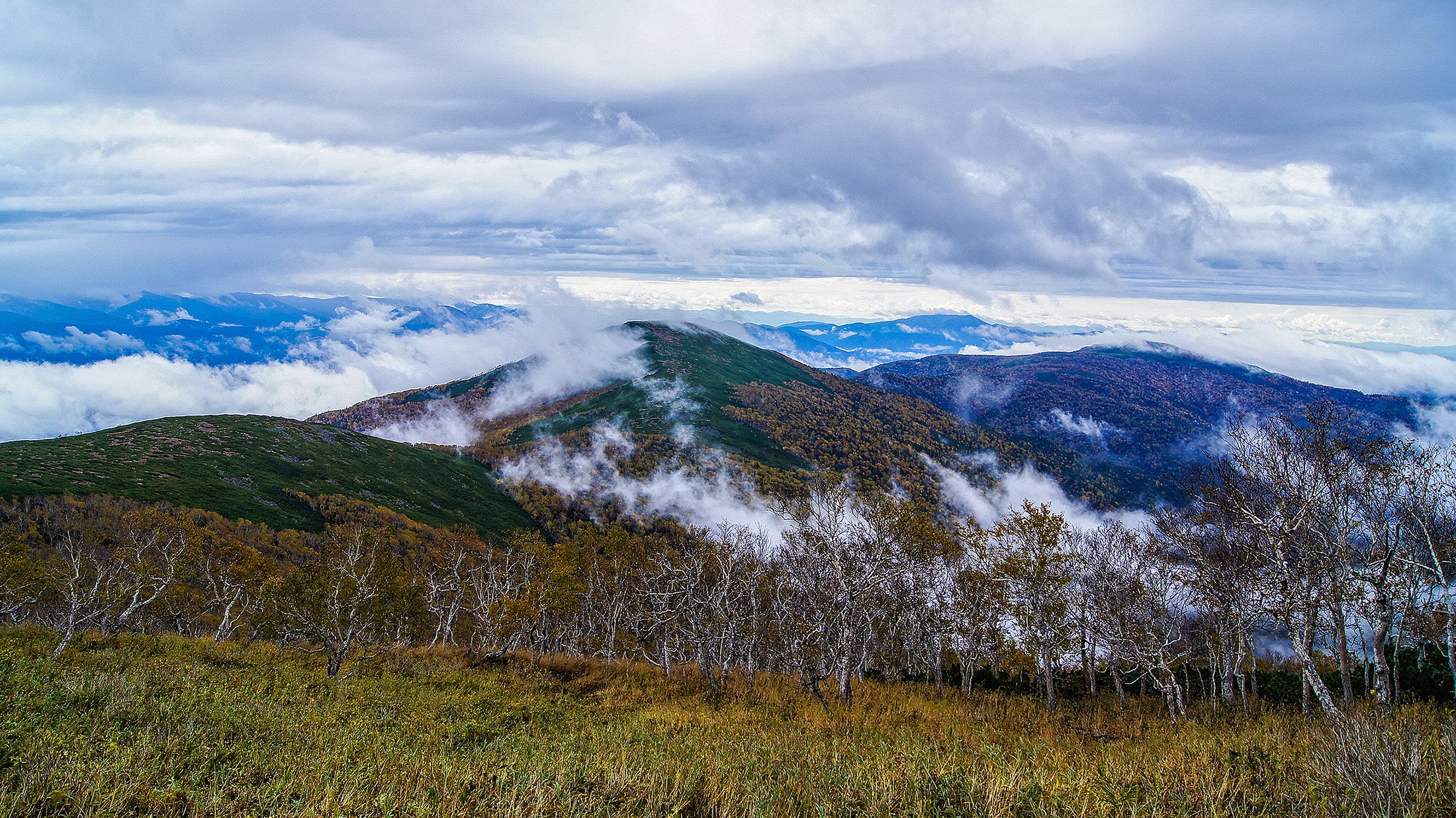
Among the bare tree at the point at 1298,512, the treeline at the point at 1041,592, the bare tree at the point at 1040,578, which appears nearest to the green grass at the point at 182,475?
the treeline at the point at 1041,592

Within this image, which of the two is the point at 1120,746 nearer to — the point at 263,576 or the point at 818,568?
the point at 818,568

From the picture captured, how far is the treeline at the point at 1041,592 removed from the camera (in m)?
18.9

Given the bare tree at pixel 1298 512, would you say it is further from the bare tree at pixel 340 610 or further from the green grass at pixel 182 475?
the green grass at pixel 182 475

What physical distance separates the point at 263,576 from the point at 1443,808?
75670 millimetres

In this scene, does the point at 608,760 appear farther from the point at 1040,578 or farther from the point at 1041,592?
the point at 1041,592

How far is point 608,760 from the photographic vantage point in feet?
32.1

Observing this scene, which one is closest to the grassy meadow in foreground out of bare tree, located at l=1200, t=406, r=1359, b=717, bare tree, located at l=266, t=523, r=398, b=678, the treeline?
bare tree, located at l=1200, t=406, r=1359, b=717

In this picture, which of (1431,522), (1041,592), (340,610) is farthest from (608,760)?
(1041,592)

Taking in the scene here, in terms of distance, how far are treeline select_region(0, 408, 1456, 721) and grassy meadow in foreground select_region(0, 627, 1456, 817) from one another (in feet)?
17.5

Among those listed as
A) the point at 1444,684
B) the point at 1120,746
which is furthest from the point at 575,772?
the point at 1444,684

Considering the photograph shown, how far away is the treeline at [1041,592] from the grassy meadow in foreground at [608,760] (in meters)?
5.33

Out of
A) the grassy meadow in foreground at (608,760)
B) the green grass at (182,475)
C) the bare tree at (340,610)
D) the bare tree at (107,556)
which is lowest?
the green grass at (182,475)

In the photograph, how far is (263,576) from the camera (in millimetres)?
59344

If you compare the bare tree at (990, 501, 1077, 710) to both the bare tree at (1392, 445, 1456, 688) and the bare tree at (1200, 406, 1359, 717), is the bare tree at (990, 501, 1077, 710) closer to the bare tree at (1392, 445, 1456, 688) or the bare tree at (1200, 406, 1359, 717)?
the bare tree at (1200, 406, 1359, 717)
